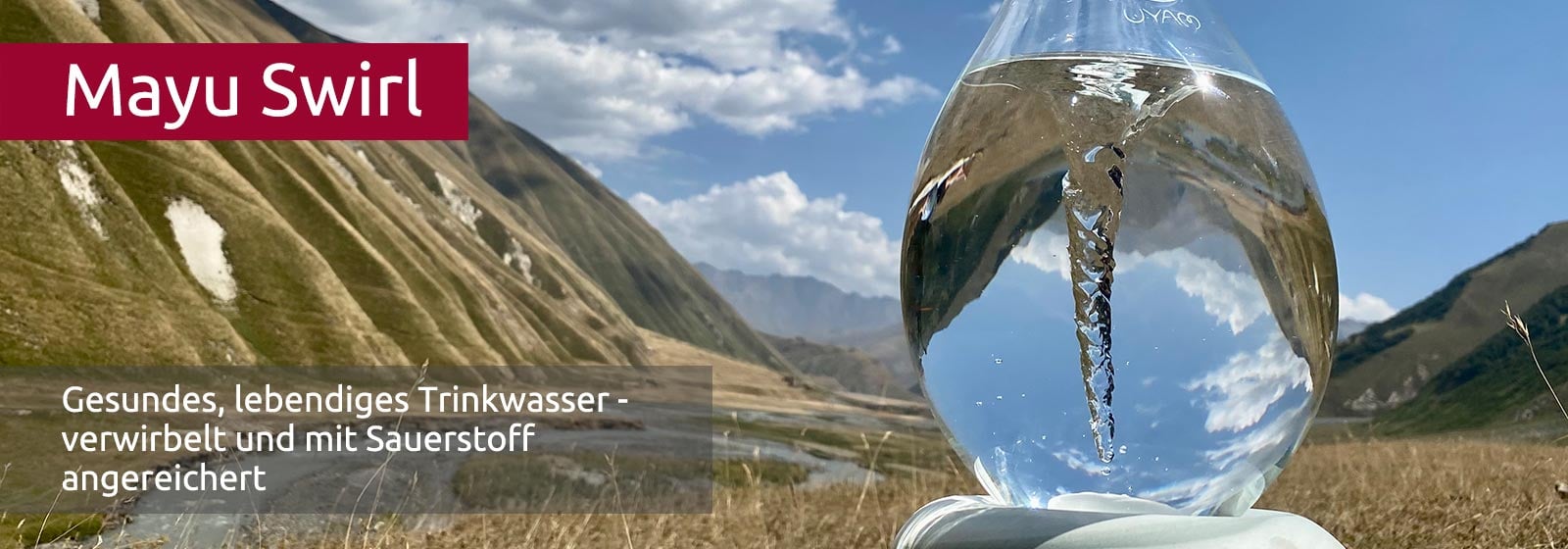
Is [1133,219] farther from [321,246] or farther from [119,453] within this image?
[321,246]

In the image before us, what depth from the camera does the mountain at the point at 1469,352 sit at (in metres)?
128

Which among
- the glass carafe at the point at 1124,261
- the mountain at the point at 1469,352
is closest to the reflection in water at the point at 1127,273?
the glass carafe at the point at 1124,261

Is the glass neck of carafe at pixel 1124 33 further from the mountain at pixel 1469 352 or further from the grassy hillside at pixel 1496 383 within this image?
the mountain at pixel 1469 352

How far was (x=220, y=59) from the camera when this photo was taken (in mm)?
124312

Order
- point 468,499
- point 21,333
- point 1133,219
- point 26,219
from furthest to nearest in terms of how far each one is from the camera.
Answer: point 26,219 < point 21,333 < point 468,499 < point 1133,219

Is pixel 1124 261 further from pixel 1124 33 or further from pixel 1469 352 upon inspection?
pixel 1469 352

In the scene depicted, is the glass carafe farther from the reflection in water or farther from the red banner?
Answer: the red banner

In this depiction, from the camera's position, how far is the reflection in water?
13.3 ft

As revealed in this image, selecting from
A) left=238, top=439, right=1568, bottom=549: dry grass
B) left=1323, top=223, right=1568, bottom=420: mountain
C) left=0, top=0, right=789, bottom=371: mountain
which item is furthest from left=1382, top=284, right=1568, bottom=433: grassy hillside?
left=0, top=0, right=789, bottom=371: mountain

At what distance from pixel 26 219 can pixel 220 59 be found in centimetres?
5378

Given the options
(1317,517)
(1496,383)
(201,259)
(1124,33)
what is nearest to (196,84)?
(201,259)

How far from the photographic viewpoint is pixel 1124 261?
4.02m

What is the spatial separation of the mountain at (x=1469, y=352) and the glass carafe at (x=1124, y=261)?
13323 cm

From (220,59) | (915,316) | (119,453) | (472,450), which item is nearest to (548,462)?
(472,450)
